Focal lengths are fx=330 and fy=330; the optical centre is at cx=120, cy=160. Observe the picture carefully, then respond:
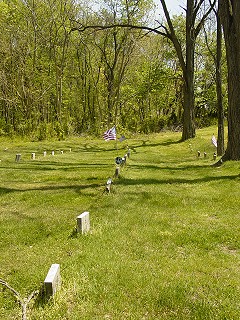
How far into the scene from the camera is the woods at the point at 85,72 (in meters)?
28.4

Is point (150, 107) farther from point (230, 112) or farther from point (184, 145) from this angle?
point (230, 112)

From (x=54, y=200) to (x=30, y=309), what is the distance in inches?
181

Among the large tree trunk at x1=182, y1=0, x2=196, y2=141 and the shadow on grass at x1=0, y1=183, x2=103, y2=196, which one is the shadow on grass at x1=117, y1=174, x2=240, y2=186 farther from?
the large tree trunk at x1=182, y1=0, x2=196, y2=141

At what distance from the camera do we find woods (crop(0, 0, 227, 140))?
28.4 metres

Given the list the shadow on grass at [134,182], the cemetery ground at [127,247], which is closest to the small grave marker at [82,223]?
the cemetery ground at [127,247]

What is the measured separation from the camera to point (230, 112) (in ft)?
38.1

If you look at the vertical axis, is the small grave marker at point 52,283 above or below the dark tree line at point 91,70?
below

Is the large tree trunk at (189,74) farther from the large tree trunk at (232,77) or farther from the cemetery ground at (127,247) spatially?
the cemetery ground at (127,247)

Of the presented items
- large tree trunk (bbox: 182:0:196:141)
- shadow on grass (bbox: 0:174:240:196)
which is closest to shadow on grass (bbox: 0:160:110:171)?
shadow on grass (bbox: 0:174:240:196)

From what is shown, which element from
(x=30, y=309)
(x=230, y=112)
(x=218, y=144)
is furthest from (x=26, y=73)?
(x=30, y=309)

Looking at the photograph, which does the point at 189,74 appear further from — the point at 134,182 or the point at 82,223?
the point at 82,223

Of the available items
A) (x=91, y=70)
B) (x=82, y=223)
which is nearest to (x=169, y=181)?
(x=82, y=223)

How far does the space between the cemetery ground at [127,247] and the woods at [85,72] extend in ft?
45.9

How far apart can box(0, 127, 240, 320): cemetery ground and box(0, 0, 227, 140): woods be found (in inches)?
551
